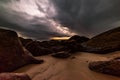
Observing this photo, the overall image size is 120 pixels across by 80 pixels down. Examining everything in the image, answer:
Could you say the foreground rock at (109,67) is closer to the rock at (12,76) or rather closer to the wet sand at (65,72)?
the wet sand at (65,72)

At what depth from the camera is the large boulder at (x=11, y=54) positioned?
5457 millimetres

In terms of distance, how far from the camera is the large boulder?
17.9 feet

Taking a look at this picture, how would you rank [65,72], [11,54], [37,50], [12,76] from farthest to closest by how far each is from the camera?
[37,50] < [11,54] < [65,72] < [12,76]

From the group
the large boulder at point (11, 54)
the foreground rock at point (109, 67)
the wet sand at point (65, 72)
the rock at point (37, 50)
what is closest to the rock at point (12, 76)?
the wet sand at point (65, 72)

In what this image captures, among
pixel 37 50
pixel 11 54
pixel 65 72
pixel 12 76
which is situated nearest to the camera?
pixel 12 76

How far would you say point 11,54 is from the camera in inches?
227

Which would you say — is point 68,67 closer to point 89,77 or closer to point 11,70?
point 89,77

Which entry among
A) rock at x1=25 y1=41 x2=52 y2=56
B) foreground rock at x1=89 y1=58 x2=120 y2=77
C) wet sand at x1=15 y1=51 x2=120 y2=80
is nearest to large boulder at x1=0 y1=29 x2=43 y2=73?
wet sand at x1=15 y1=51 x2=120 y2=80

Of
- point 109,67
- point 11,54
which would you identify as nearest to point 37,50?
point 11,54

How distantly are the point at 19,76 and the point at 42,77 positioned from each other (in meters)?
1.04

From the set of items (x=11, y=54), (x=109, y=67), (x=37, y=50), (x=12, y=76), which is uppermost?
(x=37, y=50)

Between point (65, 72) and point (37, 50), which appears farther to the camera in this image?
point (37, 50)

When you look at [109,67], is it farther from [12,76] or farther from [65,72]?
[12,76]

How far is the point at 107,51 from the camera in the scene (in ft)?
27.0
